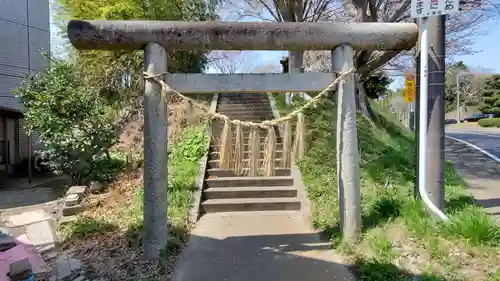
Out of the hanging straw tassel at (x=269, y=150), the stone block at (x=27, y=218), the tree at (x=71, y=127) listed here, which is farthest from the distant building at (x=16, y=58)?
the hanging straw tassel at (x=269, y=150)

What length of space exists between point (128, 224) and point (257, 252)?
2208mm

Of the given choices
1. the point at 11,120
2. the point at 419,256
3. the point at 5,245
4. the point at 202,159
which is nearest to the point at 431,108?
the point at 419,256

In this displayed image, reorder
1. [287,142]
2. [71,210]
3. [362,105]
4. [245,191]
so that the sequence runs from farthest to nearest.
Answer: [362,105] < [245,191] < [71,210] < [287,142]

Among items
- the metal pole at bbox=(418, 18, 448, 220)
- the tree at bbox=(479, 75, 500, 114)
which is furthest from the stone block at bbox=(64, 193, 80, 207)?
the tree at bbox=(479, 75, 500, 114)

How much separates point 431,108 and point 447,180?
307 cm

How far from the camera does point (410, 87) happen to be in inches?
238

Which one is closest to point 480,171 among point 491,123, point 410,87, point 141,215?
point 410,87

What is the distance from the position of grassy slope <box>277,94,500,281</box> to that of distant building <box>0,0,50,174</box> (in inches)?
458

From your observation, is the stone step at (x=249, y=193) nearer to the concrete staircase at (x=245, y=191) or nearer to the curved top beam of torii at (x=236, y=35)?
the concrete staircase at (x=245, y=191)

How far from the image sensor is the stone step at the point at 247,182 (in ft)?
25.4

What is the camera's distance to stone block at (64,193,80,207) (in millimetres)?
7344

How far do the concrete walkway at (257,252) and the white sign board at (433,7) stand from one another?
3.54 m

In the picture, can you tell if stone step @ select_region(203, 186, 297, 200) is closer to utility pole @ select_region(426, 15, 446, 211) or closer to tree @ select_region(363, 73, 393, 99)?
utility pole @ select_region(426, 15, 446, 211)

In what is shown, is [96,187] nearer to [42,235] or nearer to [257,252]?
[42,235]
